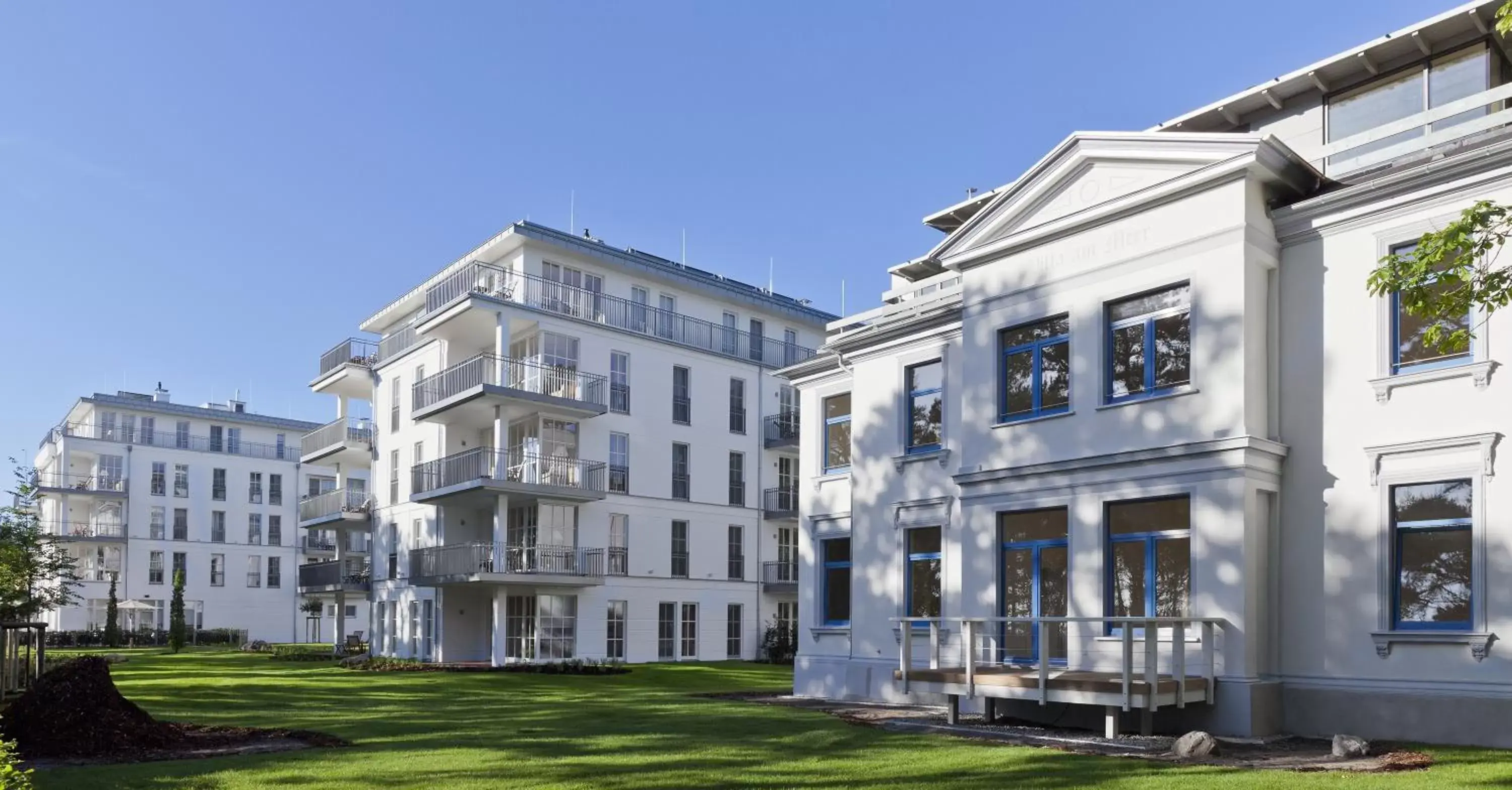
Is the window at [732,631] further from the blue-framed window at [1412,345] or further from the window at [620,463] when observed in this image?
the blue-framed window at [1412,345]

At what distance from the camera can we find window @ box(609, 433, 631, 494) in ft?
124

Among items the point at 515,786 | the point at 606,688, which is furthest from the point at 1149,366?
the point at 606,688

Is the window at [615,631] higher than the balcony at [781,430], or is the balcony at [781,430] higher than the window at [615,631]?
the balcony at [781,430]

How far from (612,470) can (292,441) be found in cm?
4429

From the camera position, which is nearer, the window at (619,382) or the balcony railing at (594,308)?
the balcony railing at (594,308)

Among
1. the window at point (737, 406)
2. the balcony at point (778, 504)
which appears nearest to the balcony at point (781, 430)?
the window at point (737, 406)

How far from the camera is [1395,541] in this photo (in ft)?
47.6

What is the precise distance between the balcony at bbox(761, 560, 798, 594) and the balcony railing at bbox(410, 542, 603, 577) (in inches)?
286

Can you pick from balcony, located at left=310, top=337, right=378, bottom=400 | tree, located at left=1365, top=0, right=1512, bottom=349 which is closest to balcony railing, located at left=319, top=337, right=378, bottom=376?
balcony, located at left=310, top=337, right=378, bottom=400

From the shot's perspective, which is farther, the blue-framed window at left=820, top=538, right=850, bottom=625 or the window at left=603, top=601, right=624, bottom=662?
the window at left=603, top=601, right=624, bottom=662

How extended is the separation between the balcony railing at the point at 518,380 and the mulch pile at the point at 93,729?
20105 millimetres

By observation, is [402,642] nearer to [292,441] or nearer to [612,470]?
[612,470]

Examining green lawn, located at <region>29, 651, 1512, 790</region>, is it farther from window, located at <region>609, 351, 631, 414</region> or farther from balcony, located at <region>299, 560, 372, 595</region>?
balcony, located at <region>299, 560, 372, 595</region>

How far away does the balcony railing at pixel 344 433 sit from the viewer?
44.6 metres
